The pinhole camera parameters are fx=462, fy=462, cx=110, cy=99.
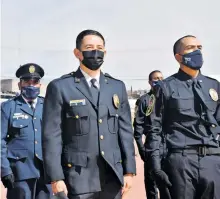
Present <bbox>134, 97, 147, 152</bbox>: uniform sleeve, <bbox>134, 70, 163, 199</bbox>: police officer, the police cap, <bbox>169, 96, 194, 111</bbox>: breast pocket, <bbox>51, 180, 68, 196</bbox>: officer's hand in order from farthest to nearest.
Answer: <bbox>134, 97, 147, 152</bbox>: uniform sleeve, <bbox>134, 70, 163, 199</bbox>: police officer, the police cap, <bbox>169, 96, 194, 111</bbox>: breast pocket, <bbox>51, 180, 68, 196</bbox>: officer's hand

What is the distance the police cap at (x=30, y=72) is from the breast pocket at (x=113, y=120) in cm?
189

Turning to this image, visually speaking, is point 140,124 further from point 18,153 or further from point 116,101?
point 116,101

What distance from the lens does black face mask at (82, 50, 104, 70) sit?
364 centimetres

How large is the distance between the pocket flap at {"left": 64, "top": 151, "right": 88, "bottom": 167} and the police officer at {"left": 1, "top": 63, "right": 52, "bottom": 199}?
1.60 meters

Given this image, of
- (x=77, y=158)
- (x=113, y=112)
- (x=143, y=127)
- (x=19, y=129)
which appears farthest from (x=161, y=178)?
(x=143, y=127)

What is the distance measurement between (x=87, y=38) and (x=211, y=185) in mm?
1637

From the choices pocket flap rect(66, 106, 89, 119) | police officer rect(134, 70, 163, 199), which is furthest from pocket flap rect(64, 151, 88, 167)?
police officer rect(134, 70, 163, 199)

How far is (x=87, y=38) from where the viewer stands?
3.71 meters

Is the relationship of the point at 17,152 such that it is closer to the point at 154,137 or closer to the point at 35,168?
the point at 35,168

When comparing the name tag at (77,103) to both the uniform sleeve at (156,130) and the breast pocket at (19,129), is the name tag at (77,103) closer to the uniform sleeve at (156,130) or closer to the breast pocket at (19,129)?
the uniform sleeve at (156,130)

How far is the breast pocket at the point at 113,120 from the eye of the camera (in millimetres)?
3645

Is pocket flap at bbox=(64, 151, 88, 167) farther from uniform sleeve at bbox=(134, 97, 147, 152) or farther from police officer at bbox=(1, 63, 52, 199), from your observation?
uniform sleeve at bbox=(134, 97, 147, 152)

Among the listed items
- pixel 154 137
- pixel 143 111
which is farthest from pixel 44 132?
pixel 143 111

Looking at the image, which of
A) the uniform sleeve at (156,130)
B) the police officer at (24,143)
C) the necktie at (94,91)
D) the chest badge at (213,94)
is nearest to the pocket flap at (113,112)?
the necktie at (94,91)
